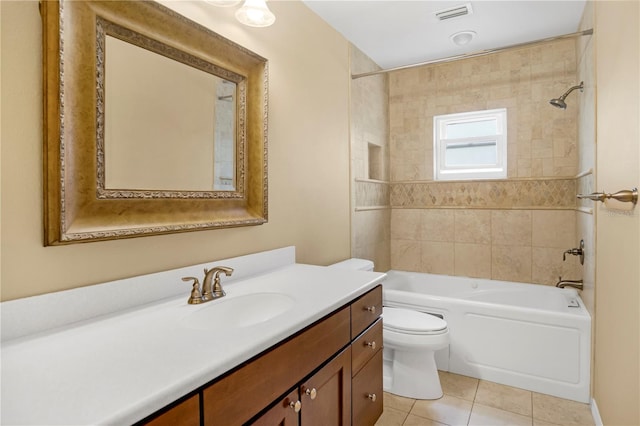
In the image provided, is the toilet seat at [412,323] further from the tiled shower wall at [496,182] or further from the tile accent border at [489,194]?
the tile accent border at [489,194]

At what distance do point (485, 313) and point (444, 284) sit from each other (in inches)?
37.4

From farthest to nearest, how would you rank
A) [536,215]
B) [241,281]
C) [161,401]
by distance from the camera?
[536,215], [241,281], [161,401]

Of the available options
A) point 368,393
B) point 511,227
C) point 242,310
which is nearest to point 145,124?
point 242,310

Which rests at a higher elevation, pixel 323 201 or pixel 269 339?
pixel 323 201

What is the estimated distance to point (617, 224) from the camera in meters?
1.51

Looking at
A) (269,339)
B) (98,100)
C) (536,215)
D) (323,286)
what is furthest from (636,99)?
(536,215)

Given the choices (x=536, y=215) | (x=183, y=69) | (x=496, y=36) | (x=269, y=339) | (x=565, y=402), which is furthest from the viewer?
(x=536, y=215)

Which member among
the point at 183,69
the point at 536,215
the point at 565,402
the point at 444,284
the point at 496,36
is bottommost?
the point at 565,402

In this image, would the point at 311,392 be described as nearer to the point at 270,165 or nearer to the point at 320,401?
the point at 320,401

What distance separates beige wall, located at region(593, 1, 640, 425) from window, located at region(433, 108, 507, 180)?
126 centimetres

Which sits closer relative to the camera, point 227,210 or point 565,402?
point 227,210

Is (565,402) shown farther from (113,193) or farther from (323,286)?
(113,193)

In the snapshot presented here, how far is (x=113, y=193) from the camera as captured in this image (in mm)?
1165

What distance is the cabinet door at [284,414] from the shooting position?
947 millimetres
